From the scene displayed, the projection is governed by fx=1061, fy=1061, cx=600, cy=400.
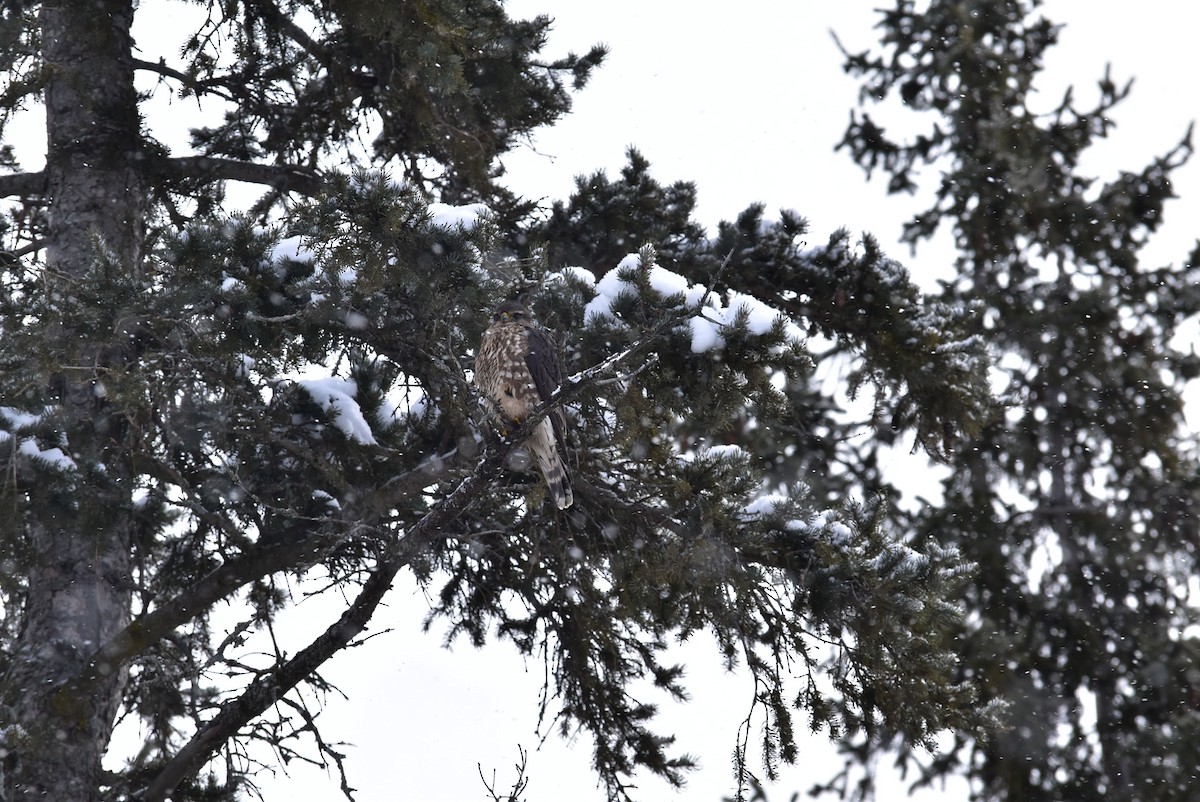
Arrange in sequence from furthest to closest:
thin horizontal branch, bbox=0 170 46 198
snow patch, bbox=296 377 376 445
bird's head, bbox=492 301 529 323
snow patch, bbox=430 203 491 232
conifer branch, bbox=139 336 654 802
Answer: thin horizontal branch, bbox=0 170 46 198
bird's head, bbox=492 301 529 323
snow patch, bbox=296 377 376 445
conifer branch, bbox=139 336 654 802
snow patch, bbox=430 203 491 232

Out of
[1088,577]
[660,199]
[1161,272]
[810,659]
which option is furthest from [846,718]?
[1161,272]

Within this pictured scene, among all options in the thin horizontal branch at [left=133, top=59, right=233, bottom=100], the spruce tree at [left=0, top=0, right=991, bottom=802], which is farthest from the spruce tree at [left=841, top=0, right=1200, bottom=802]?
the thin horizontal branch at [left=133, top=59, right=233, bottom=100]

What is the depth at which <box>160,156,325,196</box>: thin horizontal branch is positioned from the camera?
7110 millimetres

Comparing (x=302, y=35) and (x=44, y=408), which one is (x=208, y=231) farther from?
(x=302, y=35)

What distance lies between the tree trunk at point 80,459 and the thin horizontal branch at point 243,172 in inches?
11.1

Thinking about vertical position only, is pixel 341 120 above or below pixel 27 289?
above

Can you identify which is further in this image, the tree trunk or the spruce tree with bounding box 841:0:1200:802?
the spruce tree with bounding box 841:0:1200:802

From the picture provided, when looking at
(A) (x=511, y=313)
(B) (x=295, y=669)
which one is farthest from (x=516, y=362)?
(B) (x=295, y=669)

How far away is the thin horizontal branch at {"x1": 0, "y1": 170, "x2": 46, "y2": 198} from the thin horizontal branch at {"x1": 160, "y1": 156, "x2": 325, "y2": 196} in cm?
79

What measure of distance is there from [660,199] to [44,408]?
151 inches

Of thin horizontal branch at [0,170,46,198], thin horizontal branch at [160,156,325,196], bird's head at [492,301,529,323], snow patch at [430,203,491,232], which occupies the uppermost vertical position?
thin horizontal branch at [160,156,325,196]

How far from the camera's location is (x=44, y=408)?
552 centimetres

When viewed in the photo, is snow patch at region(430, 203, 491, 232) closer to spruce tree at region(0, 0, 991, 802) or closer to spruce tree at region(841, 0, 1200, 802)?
spruce tree at region(0, 0, 991, 802)

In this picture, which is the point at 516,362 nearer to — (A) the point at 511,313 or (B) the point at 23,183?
(A) the point at 511,313
